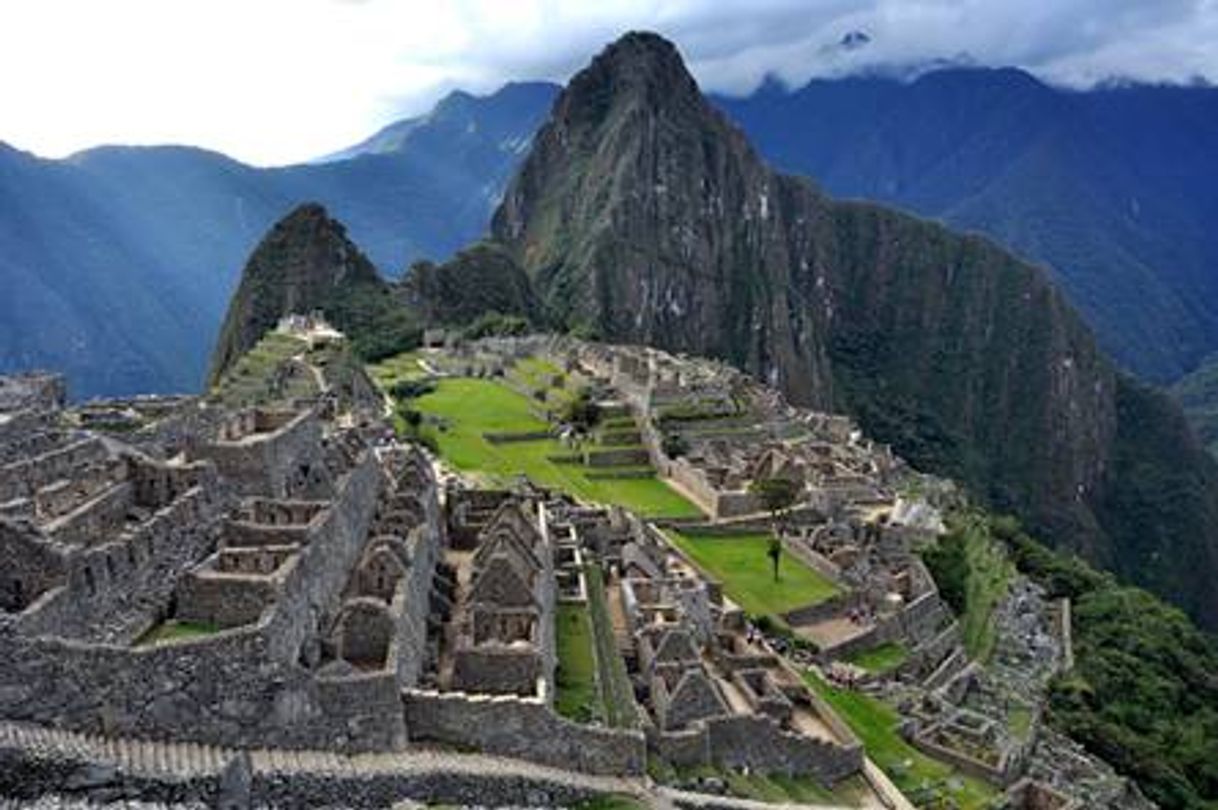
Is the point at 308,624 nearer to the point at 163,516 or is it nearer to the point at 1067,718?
the point at 163,516

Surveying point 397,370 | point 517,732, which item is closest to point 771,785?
point 517,732

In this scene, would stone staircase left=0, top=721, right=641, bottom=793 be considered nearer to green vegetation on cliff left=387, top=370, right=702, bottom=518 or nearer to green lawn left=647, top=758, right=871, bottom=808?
green lawn left=647, top=758, right=871, bottom=808

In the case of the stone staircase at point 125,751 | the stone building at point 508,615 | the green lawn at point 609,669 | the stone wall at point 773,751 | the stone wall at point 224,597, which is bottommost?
the stone wall at point 773,751

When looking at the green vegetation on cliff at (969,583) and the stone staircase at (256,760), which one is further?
the green vegetation on cliff at (969,583)

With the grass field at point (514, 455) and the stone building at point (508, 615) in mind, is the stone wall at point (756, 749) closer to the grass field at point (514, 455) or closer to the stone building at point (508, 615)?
the stone building at point (508, 615)

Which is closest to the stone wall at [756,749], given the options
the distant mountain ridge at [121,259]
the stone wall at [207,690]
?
the stone wall at [207,690]

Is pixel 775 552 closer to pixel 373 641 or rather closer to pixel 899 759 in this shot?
pixel 899 759

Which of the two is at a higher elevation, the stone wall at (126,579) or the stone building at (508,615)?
the stone wall at (126,579)

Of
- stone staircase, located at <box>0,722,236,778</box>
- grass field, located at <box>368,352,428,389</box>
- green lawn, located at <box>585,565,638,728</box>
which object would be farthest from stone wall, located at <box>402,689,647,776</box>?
grass field, located at <box>368,352,428,389</box>
